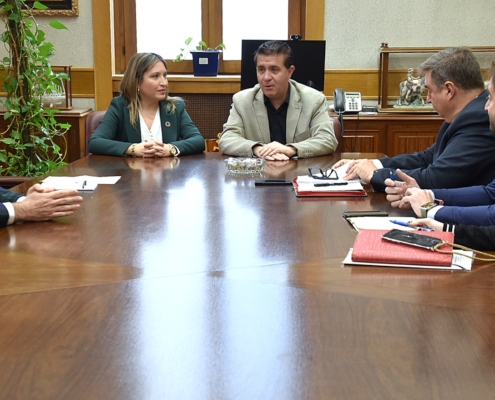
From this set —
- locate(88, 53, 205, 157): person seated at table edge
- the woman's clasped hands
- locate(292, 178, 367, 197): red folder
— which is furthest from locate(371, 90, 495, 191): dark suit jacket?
locate(88, 53, 205, 157): person seated at table edge

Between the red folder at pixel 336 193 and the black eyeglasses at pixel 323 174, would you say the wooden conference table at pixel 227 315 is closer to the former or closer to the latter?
the red folder at pixel 336 193

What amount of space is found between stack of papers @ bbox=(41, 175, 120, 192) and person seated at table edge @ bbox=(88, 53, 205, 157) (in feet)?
2.60

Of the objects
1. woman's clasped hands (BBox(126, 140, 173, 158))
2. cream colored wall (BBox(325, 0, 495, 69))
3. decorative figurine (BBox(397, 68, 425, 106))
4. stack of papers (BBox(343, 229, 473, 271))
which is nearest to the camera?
stack of papers (BBox(343, 229, 473, 271))

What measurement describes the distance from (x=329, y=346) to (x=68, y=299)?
0.55m

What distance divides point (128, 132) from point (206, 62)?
1613 millimetres

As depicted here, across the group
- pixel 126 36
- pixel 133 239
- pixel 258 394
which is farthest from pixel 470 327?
pixel 126 36

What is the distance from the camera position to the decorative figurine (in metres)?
4.96

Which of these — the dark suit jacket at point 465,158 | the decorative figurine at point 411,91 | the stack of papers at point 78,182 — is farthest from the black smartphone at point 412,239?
the decorative figurine at point 411,91

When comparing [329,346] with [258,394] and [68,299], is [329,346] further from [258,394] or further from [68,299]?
[68,299]

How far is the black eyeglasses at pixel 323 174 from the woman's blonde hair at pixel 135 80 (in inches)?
46.5

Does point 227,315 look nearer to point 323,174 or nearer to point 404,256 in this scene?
point 404,256

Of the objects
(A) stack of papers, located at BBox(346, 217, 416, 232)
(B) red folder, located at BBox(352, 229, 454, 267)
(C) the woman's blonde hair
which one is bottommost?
(A) stack of papers, located at BBox(346, 217, 416, 232)

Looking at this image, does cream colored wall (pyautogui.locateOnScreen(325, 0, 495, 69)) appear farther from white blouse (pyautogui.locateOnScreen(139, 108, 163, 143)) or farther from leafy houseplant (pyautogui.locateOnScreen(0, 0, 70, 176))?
leafy houseplant (pyautogui.locateOnScreen(0, 0, 70, 176))

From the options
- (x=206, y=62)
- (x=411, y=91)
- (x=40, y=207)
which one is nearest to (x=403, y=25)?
(x=411, y=91)
